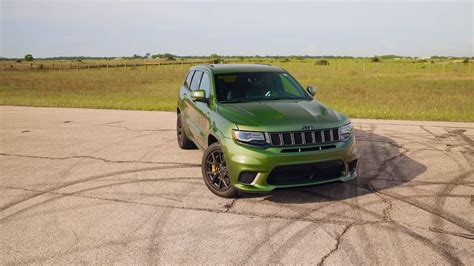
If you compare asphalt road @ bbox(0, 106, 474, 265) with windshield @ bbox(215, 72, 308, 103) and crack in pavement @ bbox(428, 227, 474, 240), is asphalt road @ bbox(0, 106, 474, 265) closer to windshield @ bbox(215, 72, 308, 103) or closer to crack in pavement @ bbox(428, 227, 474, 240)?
crack in pavement @ bbox(428, 227, 474, 240)

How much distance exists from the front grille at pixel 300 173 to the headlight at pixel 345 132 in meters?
0.39

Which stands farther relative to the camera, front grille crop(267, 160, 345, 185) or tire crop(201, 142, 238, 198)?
tire crop(201, 142, 238, 198)

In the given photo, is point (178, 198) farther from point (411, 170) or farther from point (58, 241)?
point (411, 170)

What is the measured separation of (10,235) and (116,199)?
1.30 metres

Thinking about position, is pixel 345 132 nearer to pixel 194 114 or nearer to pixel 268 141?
pixel 268 141

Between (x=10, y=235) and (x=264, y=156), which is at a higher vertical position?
(x=264, y=156)

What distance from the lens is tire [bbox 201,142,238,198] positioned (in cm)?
500

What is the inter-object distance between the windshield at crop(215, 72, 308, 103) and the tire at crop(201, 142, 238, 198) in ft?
3.00

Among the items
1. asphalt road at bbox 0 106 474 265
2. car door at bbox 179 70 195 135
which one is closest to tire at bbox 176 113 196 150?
asphalt road at bbox 0 106 474 265

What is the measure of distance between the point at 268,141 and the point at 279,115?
0.48 m

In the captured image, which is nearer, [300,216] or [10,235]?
[10,235]

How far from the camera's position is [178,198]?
5.06 m

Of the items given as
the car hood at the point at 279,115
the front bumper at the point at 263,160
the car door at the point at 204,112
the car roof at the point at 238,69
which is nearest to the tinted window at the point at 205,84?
the car door at the point at 204,112

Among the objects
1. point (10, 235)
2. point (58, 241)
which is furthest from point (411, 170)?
point (10, 235)
